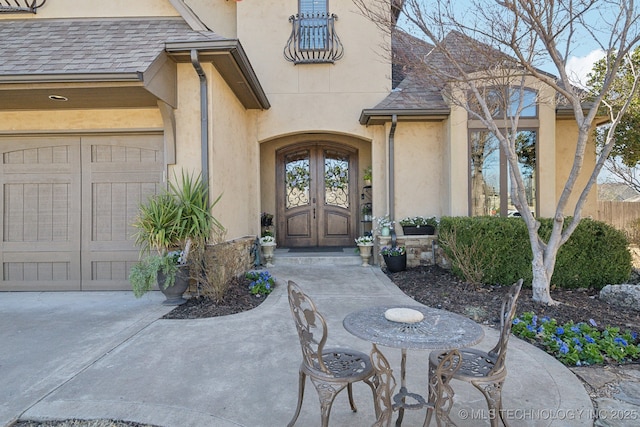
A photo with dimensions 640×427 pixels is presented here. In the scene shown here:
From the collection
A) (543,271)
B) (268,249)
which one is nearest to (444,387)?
(543,271)

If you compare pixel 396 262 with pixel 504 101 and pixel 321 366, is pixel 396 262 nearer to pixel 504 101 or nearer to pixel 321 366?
pixel 504 101

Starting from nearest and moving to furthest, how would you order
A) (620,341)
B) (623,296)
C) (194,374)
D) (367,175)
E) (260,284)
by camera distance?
(194,374)
(620,341)
(623,296)
(260,284)
(367,175)

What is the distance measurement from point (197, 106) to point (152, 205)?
1534mm

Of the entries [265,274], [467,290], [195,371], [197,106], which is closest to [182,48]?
[197,106]

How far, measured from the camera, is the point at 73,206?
5434 millimetres

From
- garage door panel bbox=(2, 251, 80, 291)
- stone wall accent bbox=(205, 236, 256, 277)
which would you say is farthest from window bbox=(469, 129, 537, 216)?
garage door panel bbox=(2, 251, 80, 291)

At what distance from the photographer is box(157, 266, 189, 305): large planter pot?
4.62m

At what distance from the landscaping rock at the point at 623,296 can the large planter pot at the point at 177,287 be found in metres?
5.61

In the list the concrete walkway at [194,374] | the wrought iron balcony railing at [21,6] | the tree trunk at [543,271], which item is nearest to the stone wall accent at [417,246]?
the tree trunk at [543,271]

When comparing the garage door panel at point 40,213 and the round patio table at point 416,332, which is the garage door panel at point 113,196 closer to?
the garage door panel at point 40,213

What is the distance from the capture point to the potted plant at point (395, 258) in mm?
6734

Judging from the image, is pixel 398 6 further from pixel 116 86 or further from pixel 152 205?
pixel 152 205

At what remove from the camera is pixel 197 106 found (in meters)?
5.07

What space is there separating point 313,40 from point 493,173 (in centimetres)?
454
